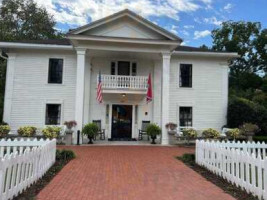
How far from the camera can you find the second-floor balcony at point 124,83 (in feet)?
59.0

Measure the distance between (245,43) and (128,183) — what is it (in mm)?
41157

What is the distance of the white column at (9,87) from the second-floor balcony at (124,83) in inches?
231

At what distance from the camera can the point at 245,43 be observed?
43.0 m

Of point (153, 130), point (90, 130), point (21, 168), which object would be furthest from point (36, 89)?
point (21, 168)

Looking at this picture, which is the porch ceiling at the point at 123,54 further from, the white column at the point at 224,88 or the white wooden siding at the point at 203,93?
the white column at the point at 224,88

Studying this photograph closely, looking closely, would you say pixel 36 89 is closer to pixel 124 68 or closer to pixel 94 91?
pixel 94 91

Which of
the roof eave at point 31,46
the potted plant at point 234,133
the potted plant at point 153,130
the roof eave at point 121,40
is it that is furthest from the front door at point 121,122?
the potted plant at point 234,133

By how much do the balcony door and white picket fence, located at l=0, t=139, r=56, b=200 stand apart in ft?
36.6

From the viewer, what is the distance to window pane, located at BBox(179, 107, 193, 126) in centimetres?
1944

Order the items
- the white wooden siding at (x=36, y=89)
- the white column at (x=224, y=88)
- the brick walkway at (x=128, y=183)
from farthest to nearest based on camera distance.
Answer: the white column at (x=224, y=88) → the white wooden siding at (x=36, y=89) → the brick walkway at (x=128, y=183)

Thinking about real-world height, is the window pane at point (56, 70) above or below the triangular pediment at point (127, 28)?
below

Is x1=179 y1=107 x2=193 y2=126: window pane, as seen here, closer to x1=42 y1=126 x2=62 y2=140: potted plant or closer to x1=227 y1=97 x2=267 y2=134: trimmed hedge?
x1=227 y1=97 x2=267 y2=134: trimmed hedge

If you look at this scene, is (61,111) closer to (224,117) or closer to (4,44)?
(4,44)

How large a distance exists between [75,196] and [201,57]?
15.6m
